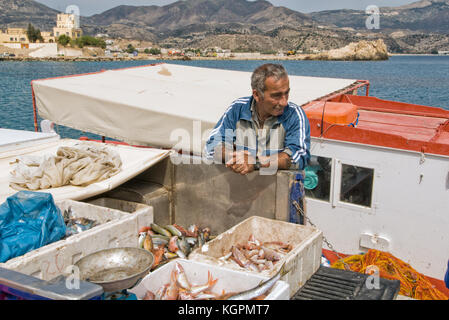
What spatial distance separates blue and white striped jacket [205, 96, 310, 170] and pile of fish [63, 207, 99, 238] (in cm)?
150

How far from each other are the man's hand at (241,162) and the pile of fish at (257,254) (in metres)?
0.79

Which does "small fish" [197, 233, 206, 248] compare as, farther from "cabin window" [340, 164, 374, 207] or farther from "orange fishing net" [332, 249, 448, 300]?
"cabin window" [340, 164, 374, 207]

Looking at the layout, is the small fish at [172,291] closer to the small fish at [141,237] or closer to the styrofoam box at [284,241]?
the styrofoam box at [284,241]

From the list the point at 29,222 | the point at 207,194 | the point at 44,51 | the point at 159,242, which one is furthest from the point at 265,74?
the point at 44,51

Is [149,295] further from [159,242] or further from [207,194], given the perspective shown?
[207,194]

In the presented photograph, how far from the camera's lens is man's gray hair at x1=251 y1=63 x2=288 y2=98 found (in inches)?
160

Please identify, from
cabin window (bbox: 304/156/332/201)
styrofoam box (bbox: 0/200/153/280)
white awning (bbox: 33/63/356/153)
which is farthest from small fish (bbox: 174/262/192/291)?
cabin window (bbox: 304/156/332/201)

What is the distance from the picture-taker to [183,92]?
8.14 m

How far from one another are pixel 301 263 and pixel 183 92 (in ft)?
17.0

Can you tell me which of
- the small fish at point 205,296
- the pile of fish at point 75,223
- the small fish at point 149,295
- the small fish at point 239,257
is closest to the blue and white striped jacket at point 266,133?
the small fish at point 239,257

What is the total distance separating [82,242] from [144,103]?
374 cm

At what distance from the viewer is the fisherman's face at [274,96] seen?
409 centimetres

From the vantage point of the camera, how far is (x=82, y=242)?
3842 millimetres

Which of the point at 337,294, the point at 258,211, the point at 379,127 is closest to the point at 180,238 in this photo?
the point at 258,211
